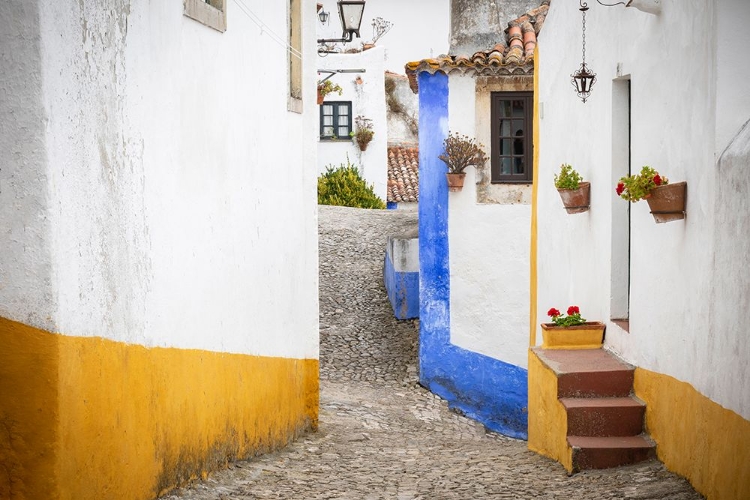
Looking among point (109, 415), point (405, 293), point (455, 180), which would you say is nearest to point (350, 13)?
point (455, 180)

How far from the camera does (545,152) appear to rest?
39.2 ft

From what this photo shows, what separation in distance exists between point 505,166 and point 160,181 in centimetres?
916

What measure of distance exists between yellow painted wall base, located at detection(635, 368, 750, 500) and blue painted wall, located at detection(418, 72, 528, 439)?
6.50m

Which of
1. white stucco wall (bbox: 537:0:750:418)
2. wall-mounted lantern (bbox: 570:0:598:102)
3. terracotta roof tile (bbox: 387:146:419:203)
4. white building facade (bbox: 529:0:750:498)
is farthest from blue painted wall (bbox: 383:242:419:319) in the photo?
terracotta roof tile (bbox: 387:146:419:203)

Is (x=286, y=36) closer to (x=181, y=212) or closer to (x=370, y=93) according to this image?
(x=181, y=212)

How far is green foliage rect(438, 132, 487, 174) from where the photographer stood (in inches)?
576

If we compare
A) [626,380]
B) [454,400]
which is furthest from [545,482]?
[454,400]

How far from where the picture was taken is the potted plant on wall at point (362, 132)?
107 ft

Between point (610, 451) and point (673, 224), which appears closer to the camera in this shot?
point (673, 224)

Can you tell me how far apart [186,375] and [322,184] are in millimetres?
24164

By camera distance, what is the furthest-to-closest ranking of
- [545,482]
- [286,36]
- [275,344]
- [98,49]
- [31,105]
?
[286,36] < [275,344] < [545,482] < [98,49] < [31,105]

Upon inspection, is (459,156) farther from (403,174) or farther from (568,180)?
(403,174)

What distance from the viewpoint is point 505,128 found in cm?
1493

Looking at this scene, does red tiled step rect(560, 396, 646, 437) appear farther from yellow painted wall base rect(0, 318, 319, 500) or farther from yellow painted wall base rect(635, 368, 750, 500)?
yellow painted wall base rect(0, 318, 319, 500)
